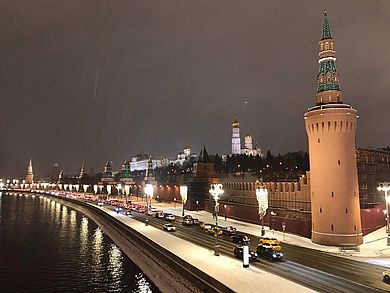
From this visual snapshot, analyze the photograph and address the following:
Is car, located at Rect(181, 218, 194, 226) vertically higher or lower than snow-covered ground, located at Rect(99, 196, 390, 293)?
higher

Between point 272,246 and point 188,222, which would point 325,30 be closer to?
point 272,246

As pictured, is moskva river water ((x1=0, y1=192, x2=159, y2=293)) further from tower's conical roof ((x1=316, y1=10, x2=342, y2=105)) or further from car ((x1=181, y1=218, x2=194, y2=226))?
tower's conical roof ((x1=316, y1=10, x2=342, y2=105))

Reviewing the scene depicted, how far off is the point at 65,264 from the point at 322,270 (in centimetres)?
2824

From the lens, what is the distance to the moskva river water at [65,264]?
3209cm

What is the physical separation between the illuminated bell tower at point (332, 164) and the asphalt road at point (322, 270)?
5.16 m

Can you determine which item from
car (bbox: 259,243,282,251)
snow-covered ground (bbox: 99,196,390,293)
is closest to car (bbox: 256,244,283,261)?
car (bbox: 259,243,282,251)

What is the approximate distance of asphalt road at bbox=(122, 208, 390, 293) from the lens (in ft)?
72.9

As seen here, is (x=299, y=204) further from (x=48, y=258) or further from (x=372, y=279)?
(x=48, y=258)

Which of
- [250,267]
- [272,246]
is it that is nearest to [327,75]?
[272,246]

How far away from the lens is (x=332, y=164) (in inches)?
1586

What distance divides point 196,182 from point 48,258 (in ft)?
142

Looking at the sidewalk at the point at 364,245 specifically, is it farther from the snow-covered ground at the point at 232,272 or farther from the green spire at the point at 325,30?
the green spire at the point at 325,30

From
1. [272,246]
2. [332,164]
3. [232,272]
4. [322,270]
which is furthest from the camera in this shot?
[332,164]

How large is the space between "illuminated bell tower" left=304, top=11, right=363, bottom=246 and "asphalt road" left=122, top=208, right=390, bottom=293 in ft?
16.9
